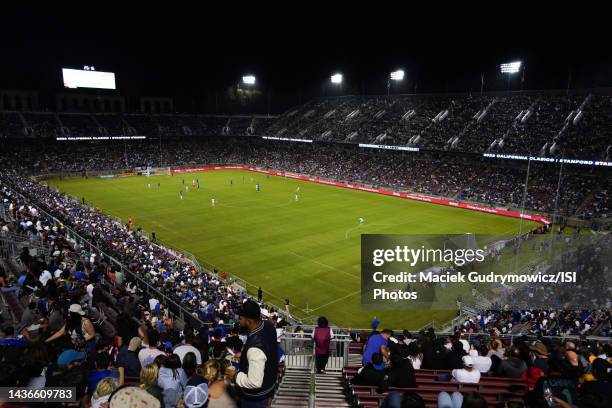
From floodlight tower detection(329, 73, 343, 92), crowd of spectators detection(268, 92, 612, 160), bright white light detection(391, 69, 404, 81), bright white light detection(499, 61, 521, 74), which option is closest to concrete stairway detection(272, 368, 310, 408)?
crowd of spectators detection(268, 92, 612, 160)

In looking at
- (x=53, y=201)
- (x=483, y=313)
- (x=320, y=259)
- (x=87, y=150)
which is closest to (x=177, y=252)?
(x=320, y=259)

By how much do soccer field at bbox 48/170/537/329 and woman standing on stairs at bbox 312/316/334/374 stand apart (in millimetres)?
13111

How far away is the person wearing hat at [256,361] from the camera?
4.30 m

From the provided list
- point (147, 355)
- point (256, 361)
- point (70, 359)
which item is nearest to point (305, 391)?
point (147, 355)

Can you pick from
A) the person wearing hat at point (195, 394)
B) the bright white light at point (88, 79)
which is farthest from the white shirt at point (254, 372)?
the bright white light at point (88, 79)

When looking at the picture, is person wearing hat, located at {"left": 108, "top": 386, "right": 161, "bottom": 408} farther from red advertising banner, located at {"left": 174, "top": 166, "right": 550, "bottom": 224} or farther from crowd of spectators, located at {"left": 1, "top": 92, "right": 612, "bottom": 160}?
crowd of spectators, located at {"left": 1, "top": 92, "right": 612, "bottom": 160}

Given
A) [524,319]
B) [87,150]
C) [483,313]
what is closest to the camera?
[524,319]

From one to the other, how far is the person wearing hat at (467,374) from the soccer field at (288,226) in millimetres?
14631

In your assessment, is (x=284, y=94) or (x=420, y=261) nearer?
(x=420, y=261)

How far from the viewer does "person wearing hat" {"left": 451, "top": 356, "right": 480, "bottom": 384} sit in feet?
23.3

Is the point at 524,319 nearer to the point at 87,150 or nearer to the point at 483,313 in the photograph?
the point at 483,313

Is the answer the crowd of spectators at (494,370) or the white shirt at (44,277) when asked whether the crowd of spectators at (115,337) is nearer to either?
the white shirt at (44,277)

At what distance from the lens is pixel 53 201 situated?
36.2m

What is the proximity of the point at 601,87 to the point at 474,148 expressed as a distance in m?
19.9
